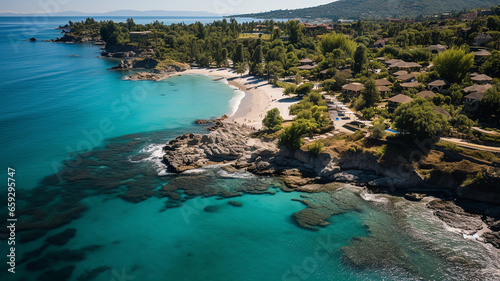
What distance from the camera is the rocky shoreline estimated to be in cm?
3008

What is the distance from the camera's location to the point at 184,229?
30.9 metres

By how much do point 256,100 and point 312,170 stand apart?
115 feet

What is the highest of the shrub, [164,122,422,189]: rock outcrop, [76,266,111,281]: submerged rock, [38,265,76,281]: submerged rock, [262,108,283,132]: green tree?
[262,108,283,132]: green tree

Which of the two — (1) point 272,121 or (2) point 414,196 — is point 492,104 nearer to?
(2) point 414,196

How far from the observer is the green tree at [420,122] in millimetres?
35906

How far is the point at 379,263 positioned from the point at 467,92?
4241 centimetres

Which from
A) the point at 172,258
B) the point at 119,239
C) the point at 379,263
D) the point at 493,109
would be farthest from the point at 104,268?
the point at 493,109

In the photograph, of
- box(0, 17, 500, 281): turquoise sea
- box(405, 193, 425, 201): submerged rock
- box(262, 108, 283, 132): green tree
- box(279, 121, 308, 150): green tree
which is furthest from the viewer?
box(262, 108, 283, 132): green tree

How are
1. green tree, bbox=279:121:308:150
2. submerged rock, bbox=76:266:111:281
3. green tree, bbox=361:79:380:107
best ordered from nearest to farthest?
submerged rock, bbox=76:266:111:281
green tree, bbox=279:121:308:150
green tree, bbox=361:79:380:107

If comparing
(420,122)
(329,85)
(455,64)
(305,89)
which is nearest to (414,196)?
(420,122)

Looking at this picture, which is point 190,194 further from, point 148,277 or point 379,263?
point 379,263

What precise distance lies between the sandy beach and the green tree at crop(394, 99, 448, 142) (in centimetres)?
2158


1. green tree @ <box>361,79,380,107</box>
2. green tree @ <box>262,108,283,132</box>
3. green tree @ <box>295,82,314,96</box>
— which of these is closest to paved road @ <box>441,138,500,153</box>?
green tree @ <box>361,79,380,107</box>

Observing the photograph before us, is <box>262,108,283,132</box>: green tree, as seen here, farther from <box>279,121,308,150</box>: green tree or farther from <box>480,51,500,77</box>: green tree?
<box>480,51,500,77</box>: green tree
